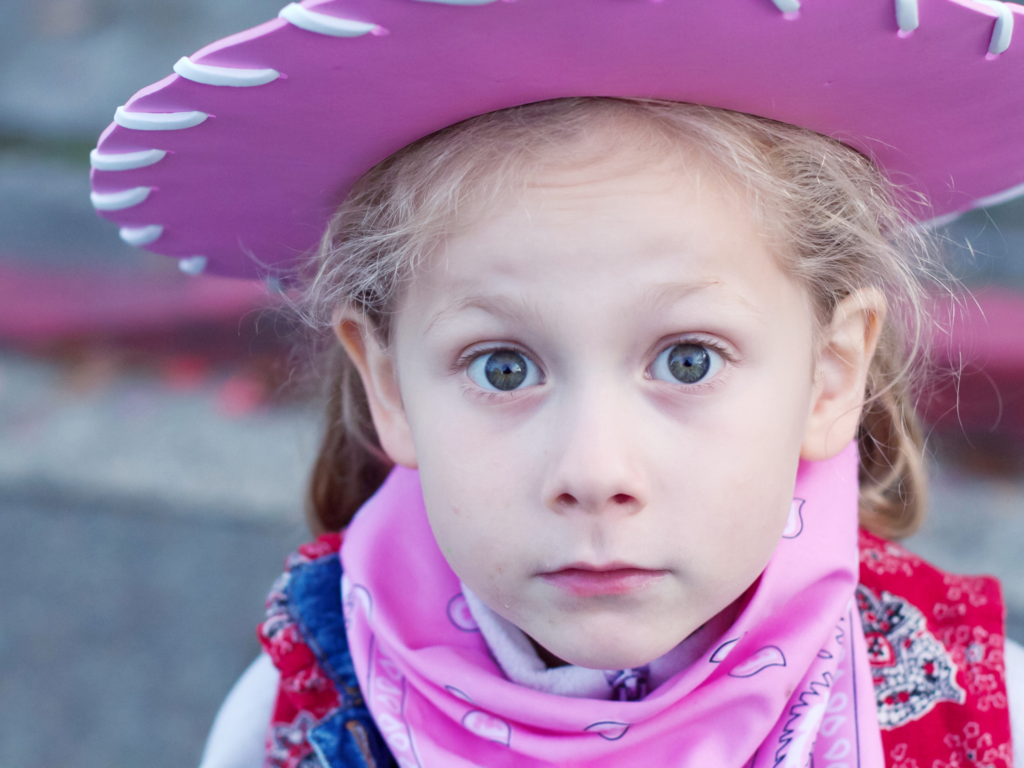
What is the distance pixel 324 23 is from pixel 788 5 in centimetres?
35

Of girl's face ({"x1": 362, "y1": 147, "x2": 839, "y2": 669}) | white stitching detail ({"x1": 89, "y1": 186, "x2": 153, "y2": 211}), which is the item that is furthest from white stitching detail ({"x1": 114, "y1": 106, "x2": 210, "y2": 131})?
girl's face ({"x1": 362, "y1": 147, "x2": 839, "y2": 669})

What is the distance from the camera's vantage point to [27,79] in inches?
129

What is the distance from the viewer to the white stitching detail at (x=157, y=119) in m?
0.85

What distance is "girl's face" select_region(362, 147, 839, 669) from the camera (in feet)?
2.73

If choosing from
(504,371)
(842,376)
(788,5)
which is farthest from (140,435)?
(788,5)

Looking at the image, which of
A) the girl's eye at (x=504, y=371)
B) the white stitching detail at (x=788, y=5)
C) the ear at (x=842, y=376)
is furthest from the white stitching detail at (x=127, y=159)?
Result: the ear at (x=842, y=376)

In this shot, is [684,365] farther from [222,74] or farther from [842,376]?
[222,74]

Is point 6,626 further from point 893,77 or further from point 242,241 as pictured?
point 893,77

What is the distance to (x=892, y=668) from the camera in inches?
43.9

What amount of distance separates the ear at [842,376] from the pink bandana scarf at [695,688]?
→ 79 mm

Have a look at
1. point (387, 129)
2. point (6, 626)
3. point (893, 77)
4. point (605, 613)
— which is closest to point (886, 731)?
point (605, 613)

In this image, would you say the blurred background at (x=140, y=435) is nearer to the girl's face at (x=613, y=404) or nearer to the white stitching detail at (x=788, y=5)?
the girl's face at (x=613, y=404)

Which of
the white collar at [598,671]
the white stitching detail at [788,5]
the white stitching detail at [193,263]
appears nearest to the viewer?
the white stitching detail at [788,5]

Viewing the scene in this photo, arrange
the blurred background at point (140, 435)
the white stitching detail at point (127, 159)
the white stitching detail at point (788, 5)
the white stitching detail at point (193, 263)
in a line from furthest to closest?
the blurred background at point (140, 435) < the white stitching detail at point (193, 263) < the white stitching detail at point (127, 159) < the white stitching detail at point (788, 5)
